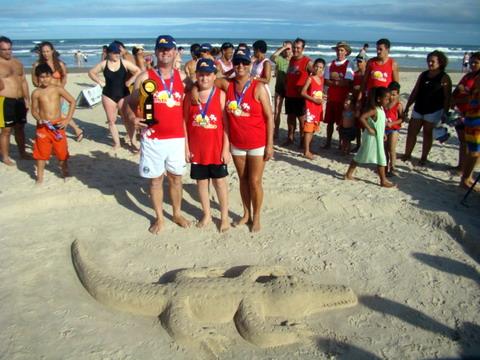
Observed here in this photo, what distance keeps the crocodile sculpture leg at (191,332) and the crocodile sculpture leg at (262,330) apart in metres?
0.18

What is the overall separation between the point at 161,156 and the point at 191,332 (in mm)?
1820

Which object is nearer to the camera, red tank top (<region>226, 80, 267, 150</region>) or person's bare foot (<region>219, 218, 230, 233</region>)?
red tank top (<region>226, 80, 267, 150</region>)

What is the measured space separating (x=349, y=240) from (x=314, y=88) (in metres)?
3.08

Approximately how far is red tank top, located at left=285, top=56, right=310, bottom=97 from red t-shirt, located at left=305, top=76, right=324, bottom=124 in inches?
12.3

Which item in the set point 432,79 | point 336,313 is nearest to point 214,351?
point 336,313

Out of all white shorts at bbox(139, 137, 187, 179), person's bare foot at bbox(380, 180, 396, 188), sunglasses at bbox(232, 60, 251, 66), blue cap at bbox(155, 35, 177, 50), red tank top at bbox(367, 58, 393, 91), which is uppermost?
blue cap at bbox(155, 35, 177, 50)

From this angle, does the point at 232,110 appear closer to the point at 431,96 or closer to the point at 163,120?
the point at 163,120

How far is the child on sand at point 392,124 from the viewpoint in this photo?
540 cm

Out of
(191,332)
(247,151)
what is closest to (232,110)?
(247,151)

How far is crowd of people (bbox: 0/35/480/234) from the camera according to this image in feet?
12.3

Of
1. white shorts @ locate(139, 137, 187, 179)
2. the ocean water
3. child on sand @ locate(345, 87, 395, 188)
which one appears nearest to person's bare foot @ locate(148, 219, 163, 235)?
white shorts @ locate(139, 137, 187, 179)

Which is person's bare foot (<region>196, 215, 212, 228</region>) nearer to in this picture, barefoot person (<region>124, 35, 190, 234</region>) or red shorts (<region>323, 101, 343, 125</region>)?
barefoot person (<region>124, 35, 190, 234</region>)

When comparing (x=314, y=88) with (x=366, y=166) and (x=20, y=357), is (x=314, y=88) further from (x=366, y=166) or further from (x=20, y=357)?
(x=20, y=357)

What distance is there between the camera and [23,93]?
597cm
